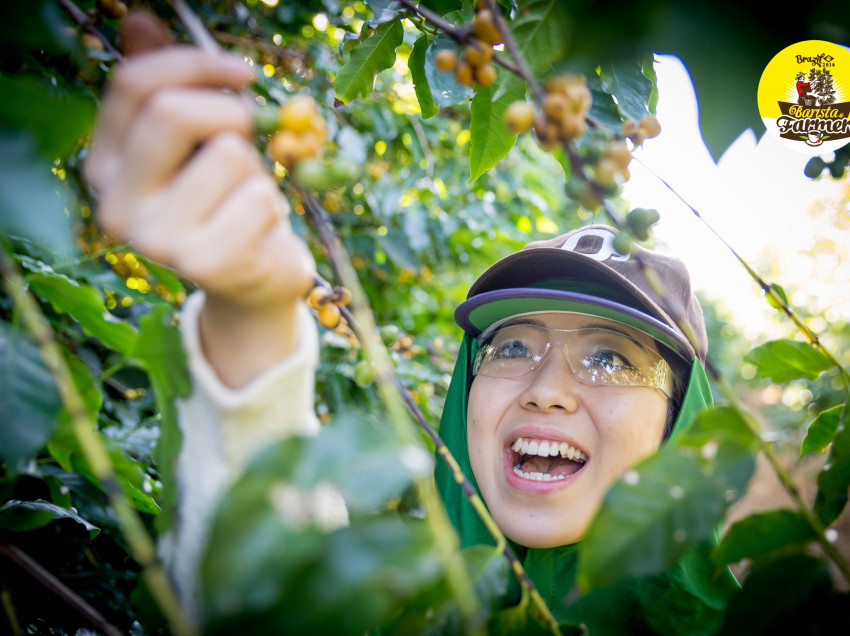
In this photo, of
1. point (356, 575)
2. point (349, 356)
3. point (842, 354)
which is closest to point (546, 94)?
point (356, 575)

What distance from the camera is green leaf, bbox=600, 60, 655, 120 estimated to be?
870 millimetres

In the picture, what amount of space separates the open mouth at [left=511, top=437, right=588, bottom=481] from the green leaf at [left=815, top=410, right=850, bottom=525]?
577 millimetres

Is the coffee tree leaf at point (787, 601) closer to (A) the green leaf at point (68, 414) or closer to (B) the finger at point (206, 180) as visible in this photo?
(B) the finger at point (206, 180)

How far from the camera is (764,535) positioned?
0.60m

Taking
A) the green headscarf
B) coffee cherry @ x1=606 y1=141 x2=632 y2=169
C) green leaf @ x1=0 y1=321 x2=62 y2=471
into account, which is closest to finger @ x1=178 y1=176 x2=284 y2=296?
green leaf @ x1=0 y1=321 x2=62 y2=471

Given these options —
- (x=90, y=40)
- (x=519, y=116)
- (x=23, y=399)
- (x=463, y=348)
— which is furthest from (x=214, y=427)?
(x=463, y=348)

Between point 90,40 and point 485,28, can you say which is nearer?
point 485,28

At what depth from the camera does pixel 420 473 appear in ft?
1.55

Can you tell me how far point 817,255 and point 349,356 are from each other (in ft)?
46.6

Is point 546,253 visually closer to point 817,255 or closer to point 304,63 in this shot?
point 304,63

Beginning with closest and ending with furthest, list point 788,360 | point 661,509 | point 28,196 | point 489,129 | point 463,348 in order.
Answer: point 28,196, point 661,509, point 788,360, point 489,129, point 463,348

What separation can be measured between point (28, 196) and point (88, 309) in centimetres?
45

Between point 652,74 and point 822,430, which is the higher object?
point 652,74

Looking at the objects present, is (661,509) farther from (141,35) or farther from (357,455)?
(141,35)
